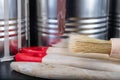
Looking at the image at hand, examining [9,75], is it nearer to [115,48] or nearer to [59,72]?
[59,72]

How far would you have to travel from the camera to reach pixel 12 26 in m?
0.58

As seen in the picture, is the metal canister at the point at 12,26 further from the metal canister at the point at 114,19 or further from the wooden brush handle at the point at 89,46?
the metal canister at the point at 114,19

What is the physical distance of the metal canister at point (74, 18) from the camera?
59 cm

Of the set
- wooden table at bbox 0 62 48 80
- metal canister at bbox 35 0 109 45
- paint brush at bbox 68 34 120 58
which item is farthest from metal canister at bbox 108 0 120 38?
wooden table at bbox 0 62 48 80

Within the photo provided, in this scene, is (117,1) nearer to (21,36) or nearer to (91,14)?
(91,14)

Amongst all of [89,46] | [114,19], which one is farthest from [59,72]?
[114,19]

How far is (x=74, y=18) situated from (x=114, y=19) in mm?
170

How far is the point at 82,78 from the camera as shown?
444 millimetres

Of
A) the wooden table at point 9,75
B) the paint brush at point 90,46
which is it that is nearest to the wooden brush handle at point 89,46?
the paint brush at point 90,46

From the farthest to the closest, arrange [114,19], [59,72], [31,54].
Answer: [114,19] → [31,54] → [59,72]

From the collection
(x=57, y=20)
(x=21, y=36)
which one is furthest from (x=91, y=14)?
(x=21, y=36)

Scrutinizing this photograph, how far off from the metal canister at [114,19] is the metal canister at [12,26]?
266 mm

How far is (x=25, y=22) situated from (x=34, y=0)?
0.07m

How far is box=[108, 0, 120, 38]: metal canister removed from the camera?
69 cm
